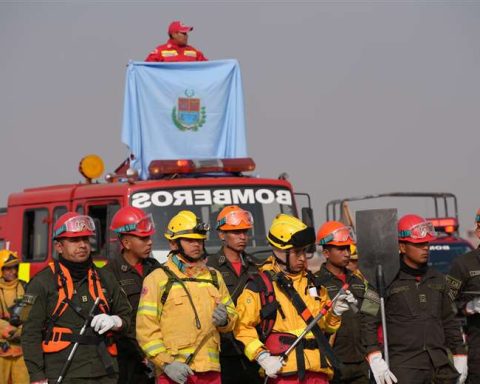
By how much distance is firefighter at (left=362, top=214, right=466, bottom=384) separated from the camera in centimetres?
884

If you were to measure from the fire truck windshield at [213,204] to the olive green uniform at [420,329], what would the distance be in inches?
146

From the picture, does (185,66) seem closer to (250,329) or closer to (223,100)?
(223,100)

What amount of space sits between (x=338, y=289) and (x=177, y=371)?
2637 mm

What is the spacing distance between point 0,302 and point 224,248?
137 inches

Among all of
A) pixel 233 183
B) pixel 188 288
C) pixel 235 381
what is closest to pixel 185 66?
pixel 233 183

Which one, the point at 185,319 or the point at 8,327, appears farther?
the point at 8,327

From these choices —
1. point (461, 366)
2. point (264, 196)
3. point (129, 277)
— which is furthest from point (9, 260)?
point (461, 366)

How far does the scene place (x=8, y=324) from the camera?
12391mm

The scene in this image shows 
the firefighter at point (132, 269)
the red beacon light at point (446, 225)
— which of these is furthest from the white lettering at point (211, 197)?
the red beacon light at point (446, 225)

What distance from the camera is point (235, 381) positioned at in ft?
32.4

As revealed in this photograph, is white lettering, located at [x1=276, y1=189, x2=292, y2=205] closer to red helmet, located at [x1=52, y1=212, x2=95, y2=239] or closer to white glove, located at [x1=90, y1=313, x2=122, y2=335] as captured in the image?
red helmet, located at [x1=52, y1=212, x2=95, y2=239]

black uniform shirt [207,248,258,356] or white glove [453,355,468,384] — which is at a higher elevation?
black uniform shirt [207,248,258,356]

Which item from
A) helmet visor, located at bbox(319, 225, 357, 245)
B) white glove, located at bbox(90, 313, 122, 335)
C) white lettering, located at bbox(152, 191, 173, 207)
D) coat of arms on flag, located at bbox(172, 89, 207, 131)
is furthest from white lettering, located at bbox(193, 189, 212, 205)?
white glove, located at bbox(90, 313, 122, 335)

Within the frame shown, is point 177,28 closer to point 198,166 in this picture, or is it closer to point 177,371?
point 198,166
